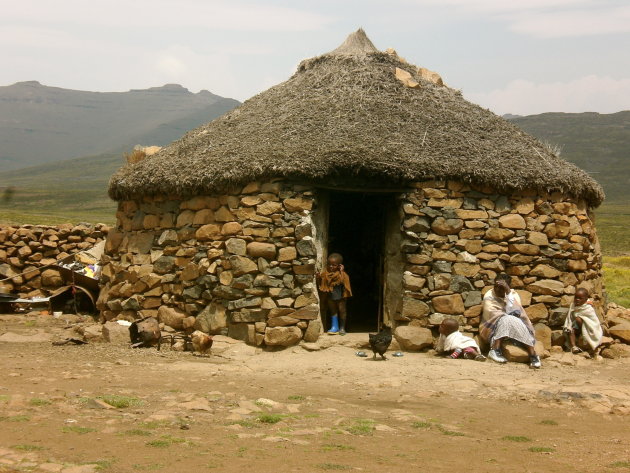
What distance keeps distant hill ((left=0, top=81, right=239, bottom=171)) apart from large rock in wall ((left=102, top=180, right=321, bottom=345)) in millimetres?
126920

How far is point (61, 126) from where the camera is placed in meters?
161

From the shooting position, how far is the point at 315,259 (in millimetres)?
10062

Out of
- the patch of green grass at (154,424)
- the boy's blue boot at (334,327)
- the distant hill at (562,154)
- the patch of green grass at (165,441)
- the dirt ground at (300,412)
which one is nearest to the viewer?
the dirt ground at (300,412)

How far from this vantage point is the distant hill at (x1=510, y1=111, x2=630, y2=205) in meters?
77.1

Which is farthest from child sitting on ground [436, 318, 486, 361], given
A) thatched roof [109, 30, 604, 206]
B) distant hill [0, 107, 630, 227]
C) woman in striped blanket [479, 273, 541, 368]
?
distant hill [0, 107, 630, 227]

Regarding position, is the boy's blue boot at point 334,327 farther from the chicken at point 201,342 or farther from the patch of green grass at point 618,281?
the patch of green grass at point 618,281

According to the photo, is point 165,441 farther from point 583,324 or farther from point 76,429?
point 583,324

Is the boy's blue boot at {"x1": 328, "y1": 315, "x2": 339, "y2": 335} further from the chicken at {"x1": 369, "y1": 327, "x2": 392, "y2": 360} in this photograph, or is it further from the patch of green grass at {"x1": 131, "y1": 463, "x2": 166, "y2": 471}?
the patch of green grass at {"x1": 131, "y1": 463, "x2": 166, "y2": 471}

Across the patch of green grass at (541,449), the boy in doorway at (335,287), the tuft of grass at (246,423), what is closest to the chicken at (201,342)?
the boy in doorway at (335,287)

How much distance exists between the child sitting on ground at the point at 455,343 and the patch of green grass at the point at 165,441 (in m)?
4.71

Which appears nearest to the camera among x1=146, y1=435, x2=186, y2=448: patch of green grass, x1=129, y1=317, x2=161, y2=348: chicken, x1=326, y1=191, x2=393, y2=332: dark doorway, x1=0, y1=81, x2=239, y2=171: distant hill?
x1=146, y1=435, x2=186, y2=448: patch of green grass

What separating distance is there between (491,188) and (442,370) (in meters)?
2.90

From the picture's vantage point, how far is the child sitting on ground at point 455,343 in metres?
9.49

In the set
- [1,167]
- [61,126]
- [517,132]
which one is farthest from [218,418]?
[61,126]
